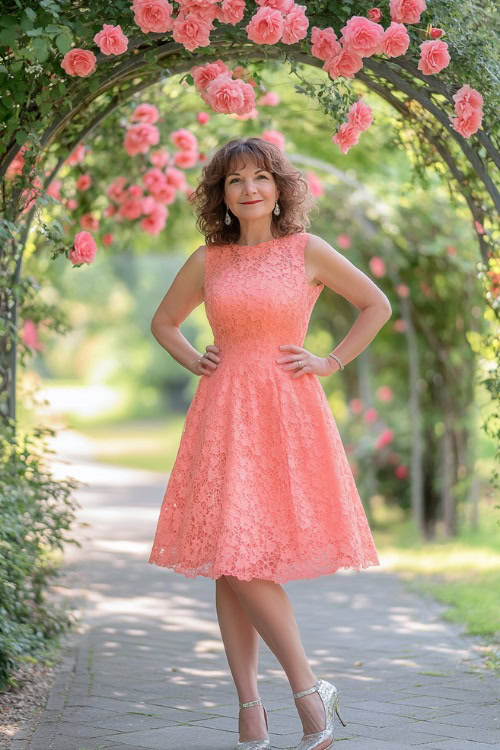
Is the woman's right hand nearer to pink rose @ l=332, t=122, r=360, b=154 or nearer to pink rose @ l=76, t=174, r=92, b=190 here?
pink rose @ l=332, t=122, r=360, b=154

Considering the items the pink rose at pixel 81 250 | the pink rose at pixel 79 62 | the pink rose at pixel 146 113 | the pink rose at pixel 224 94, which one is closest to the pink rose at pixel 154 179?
the pink rose at pixel 146 113

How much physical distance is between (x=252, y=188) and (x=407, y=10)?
838 millimetres

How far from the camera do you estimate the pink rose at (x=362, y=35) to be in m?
3.66

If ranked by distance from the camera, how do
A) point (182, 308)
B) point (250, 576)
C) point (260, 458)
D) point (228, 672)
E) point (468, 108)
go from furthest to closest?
point (228, 672) → point (468, 108) → point (182, 308) → point (260, 458) → point (250, 576)

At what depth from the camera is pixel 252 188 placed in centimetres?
351

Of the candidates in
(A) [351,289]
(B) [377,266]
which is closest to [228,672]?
(A) [351,289]

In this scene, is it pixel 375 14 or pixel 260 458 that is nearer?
pixel 260 458

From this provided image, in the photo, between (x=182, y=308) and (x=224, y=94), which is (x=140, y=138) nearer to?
(x=224, y=94)

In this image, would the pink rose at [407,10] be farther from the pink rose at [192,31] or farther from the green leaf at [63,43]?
the green leaf at [63,43]

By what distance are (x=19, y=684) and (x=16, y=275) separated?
172 centimetres

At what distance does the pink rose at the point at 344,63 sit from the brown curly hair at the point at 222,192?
427 millimetres

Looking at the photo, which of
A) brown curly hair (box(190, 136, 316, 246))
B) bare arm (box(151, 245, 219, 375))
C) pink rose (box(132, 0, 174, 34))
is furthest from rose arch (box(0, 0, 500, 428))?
bare arm (box(151, 245, 219, 375))

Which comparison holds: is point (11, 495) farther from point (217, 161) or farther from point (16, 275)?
point (217, 161)

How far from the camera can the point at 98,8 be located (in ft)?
12.3
